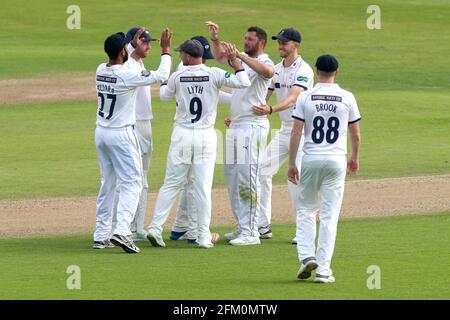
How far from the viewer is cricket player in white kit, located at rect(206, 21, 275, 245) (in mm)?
14141

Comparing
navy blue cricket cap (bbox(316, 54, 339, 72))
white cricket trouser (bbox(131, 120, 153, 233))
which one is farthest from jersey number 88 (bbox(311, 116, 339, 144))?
white cricket trouser (bbox(131, 120, 153, 233))

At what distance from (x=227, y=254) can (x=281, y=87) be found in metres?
2.48

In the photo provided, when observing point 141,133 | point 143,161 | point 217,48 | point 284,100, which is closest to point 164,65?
point 217,48

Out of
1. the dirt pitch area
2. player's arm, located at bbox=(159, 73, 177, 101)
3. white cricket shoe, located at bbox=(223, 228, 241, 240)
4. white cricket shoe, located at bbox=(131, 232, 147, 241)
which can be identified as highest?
player's arm, located at bbox=(159, 73, 177, 101)

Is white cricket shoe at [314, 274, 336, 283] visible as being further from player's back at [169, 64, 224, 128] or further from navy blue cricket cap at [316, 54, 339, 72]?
player's back at [169, 64, 224, 128]

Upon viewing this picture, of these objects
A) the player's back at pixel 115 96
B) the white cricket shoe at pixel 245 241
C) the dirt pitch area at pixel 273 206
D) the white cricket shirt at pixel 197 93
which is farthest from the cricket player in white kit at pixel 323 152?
the dirt pitch area at pixel 273 206

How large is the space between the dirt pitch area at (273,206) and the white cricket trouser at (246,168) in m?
1.85

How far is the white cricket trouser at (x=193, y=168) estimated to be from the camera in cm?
1369

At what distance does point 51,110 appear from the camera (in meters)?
27.4

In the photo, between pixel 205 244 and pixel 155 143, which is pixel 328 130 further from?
pixel 155 143

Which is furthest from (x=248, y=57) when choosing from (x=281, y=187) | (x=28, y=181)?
(x=28, y=181)

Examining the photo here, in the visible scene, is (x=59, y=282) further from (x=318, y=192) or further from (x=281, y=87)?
(x=281, y=87)

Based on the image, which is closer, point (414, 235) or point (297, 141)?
point (297, 141)

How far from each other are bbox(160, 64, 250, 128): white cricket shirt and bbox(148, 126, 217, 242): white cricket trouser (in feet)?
0.41
